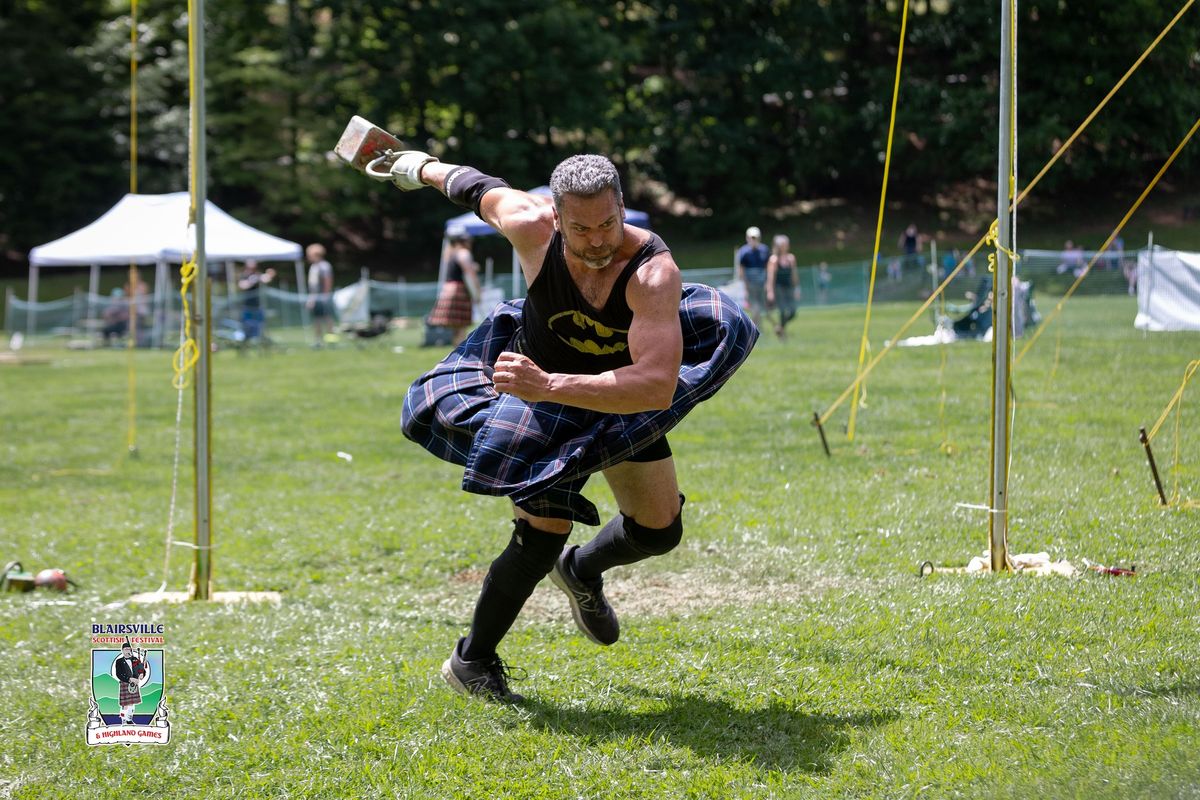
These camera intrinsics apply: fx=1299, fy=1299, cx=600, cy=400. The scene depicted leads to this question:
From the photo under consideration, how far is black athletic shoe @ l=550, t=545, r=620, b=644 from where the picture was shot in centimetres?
394

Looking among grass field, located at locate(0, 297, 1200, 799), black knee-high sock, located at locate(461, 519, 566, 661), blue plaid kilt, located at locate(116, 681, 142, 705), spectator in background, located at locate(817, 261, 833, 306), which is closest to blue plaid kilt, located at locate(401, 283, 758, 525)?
black knee-high sock, located at locate(461, 519, 566, 661)

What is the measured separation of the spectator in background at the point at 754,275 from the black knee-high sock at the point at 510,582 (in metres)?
13.3

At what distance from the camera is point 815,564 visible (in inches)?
203

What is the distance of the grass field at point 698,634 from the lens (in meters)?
3.12

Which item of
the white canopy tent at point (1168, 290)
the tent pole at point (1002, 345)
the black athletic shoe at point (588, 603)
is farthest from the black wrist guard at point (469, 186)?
the white canopy tent at point (1168, 290)

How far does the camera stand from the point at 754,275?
55.3 ft

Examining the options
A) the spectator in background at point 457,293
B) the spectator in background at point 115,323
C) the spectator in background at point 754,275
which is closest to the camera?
the spectator in background at point 457,293

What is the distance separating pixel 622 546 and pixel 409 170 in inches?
55.3

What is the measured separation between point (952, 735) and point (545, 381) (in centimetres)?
133

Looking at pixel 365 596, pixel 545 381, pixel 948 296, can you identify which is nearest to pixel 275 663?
pixel 365 596

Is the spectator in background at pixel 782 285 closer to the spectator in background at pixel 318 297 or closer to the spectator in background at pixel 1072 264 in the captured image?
the spectator in background at pixel 1072 264

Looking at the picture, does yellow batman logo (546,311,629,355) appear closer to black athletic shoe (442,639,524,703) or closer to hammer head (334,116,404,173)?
black athletic shoe (442,639,524,703)

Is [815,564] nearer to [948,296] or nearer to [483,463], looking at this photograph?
[483,463]

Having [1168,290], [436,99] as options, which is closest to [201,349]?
[1168,290]
